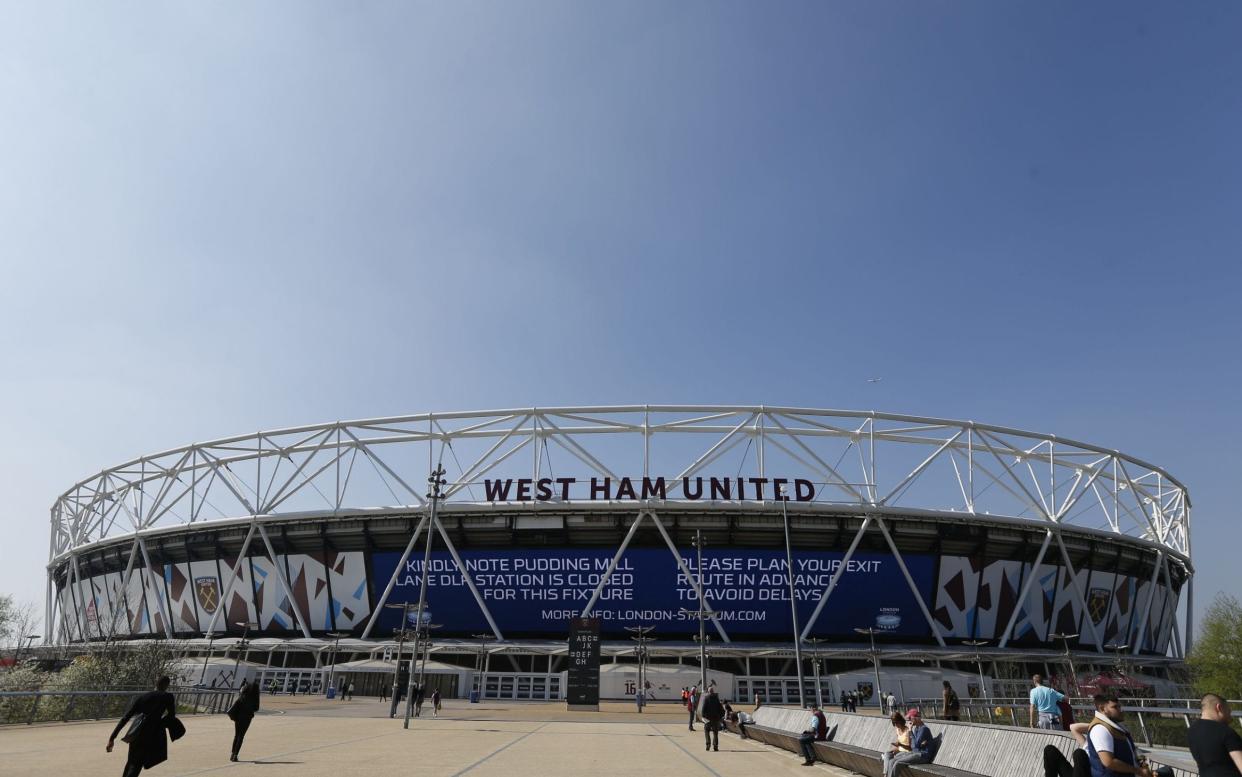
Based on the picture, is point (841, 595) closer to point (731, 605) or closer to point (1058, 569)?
point (731, 605)

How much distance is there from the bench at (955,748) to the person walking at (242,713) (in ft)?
37.4

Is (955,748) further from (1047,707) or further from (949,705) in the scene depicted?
(949,705)

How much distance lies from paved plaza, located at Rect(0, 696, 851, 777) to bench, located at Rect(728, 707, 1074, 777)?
629mm

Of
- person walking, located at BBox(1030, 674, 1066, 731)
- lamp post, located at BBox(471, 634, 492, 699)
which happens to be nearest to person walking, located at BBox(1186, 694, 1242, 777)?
person walking, located at BBox(1030, 674, 1066, 731)

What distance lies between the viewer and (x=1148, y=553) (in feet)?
205

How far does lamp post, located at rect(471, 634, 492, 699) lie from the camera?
5319 centimetres

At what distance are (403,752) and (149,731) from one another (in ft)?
24.5

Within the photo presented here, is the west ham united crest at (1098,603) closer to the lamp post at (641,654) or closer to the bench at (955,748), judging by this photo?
the lamp post at (641,654)

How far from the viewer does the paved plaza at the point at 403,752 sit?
1268 centimetres

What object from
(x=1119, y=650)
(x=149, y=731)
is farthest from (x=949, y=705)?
(x=1119, y=650)

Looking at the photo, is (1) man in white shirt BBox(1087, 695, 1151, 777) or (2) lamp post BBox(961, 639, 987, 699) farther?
(2) lamp post BBox(961, 639, 987, 699)

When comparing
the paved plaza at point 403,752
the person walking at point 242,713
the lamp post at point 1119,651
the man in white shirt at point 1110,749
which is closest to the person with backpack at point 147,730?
the paved plaza at point 403,752

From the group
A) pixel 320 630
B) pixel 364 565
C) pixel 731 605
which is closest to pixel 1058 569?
pixel 731 605

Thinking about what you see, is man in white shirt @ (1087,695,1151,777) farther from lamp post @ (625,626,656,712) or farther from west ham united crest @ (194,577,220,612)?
west ham united crest @ (194,577,220,612)
